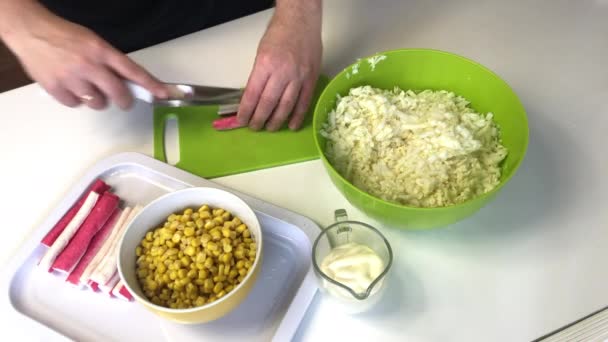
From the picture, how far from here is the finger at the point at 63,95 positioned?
3.42ft

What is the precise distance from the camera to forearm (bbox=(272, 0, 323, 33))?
1174mm

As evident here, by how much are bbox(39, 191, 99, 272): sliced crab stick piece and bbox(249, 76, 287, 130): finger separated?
390 millimetres

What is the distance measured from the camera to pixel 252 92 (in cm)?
112

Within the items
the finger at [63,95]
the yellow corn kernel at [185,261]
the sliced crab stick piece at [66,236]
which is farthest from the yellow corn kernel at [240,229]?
the finger at [63,95]

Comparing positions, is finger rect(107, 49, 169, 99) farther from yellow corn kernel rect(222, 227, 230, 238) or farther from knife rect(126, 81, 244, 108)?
yellow corn kernel rect(222, 227, 230, 238)

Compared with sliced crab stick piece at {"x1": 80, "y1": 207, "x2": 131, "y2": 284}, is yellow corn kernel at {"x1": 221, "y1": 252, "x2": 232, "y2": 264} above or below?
above

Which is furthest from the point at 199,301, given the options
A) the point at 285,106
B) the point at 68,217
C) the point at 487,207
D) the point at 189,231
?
the point at 487,207

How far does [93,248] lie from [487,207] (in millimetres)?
795

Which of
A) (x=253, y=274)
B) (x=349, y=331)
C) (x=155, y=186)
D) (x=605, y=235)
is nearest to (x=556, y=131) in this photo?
(x=605, y=235)

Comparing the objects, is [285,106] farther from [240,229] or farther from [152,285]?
[152,285]

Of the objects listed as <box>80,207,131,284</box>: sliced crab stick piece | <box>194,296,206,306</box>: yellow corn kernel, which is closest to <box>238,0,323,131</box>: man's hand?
<box>80,207,131,284</box>: sliced crab stick piece

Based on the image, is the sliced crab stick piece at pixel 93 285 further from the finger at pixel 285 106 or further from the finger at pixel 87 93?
the finger at pixel 285 106

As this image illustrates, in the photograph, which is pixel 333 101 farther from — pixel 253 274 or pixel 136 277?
pixel 136 277

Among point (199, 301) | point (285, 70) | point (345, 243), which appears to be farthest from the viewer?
point (285, 70)
